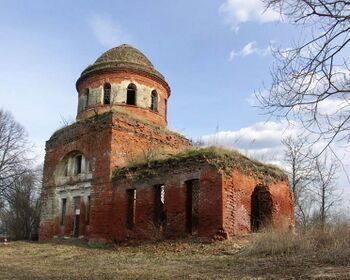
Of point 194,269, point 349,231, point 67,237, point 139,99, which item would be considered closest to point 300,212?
point 139,99

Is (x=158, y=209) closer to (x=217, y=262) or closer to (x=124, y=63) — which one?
(x=217, y=262)

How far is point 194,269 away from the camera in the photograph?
34.9 ft

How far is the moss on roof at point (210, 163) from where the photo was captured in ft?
53.6

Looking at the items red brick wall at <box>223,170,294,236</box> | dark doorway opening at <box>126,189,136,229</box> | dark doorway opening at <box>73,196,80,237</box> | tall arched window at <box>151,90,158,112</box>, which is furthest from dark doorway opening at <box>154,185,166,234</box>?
tall arched window at <box>151,90,158,112</box>

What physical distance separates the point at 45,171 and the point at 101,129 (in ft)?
17.3

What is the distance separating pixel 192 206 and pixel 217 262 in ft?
17.7

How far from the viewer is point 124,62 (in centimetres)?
2344

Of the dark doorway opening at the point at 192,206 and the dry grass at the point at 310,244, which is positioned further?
the dark doorway opening at the point at 192,206

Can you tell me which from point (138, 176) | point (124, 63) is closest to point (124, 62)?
point (124, 63)

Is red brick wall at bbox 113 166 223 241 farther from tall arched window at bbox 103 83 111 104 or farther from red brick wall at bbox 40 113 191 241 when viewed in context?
tall arched window at bbox 103 83 111 104

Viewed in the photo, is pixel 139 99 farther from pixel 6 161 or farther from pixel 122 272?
pixel 6 161

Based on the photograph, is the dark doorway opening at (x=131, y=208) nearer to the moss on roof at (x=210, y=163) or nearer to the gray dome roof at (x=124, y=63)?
the moss on roof at (x=210, y=163)

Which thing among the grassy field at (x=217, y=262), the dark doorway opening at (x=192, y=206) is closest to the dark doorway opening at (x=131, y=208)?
the grassy field at (x=217, y=262)

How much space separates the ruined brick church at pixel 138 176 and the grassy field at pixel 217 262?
137cm
